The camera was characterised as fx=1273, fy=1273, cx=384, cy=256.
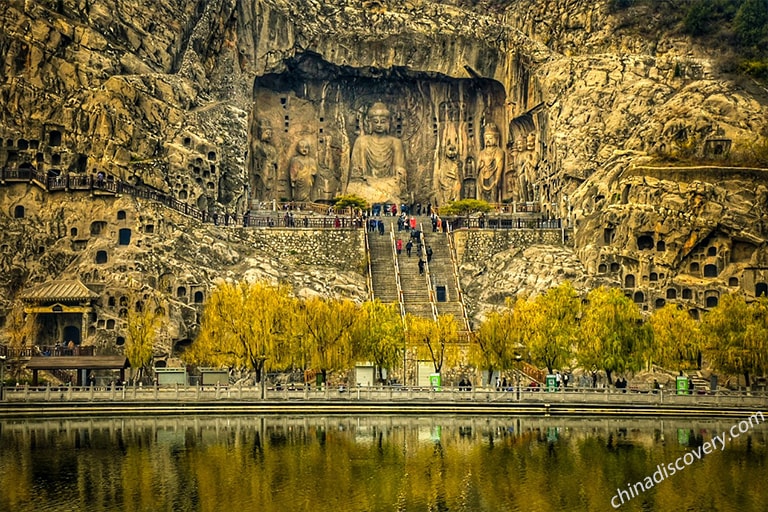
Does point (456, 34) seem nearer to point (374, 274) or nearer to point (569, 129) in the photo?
point (569, 129)

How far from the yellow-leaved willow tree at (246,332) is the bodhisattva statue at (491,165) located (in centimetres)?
3554

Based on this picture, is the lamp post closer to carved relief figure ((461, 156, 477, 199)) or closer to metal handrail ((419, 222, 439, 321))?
metal handrail ((419, 222, 439, 321))

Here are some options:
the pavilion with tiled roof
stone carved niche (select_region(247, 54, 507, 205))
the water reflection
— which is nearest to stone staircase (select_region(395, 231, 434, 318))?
the water reflection

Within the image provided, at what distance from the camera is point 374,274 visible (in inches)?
3351

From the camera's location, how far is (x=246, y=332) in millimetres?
71062

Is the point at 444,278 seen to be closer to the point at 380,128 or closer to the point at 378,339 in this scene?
the point at 378,339

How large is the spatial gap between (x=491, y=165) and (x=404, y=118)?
9.20 metres

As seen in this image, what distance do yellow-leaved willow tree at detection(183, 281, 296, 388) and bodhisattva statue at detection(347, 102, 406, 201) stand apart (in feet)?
110

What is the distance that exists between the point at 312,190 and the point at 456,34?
17.3m

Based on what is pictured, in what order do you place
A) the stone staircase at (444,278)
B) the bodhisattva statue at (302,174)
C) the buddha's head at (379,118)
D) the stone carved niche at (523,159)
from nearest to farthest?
the stone staircase at (444,278)
the stone carved niche at (523,159)
the bodhisattva statue at (302,174)
the buddha's head at (379,118)

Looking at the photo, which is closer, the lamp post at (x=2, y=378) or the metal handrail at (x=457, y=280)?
the lamp post at (x=2, y=378)

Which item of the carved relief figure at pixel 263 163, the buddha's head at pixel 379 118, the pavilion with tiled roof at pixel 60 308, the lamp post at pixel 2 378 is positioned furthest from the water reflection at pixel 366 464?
the buddha's head at pixel 379 118

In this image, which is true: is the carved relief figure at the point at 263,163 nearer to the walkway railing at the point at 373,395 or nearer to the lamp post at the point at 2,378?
the lamp post at the point at 2,378

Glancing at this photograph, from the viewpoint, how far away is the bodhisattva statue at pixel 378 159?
10650 centimetres
